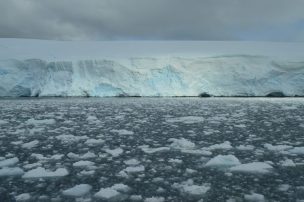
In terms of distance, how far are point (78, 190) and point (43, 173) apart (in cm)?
64

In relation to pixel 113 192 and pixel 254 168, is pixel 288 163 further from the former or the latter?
pixel 113 192

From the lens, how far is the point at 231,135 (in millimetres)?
5520

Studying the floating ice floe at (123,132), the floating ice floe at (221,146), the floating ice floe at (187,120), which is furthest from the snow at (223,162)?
the floating ice floe at (187,120)

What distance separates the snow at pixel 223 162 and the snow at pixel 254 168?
0.14 metres

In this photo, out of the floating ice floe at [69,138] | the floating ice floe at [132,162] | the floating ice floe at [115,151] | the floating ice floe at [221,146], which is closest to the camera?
the floating ice floe at [132,162]

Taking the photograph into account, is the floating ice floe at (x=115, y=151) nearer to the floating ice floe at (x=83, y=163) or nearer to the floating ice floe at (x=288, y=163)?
the floating ice floe at (x=83, y=163)

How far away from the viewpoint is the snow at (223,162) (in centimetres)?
Answer: 372

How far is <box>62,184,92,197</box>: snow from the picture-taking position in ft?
9.46

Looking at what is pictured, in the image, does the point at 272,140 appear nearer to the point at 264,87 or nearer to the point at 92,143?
the point at 92,143

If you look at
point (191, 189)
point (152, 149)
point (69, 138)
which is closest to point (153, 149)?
point (152, 149)

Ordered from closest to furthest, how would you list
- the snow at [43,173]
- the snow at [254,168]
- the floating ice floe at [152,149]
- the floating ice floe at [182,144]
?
1. the snow at [43,173]
2. the snow at [254,168]
3. the floating ice floe at [152,149]
4. the floating ice floe at [182,144]

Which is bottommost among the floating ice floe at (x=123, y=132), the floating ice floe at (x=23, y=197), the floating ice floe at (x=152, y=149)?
the floating ice floe at (x=23, y=197)

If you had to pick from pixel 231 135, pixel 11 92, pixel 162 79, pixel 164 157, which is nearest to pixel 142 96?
pixel 162 79

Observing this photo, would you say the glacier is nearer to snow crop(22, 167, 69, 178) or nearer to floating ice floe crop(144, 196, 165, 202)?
snow crop(22, 167, 69, 178)
